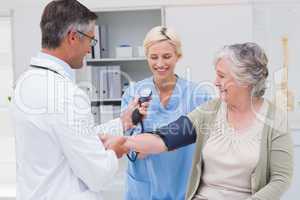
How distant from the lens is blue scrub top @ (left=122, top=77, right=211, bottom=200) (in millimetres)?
1940

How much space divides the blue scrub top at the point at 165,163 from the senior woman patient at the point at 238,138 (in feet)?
0.71

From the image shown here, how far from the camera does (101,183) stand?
1.47 meters

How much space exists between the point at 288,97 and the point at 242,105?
6.07ft

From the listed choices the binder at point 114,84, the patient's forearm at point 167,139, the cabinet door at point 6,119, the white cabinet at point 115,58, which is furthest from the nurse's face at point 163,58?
the cabinet door at point 6,119

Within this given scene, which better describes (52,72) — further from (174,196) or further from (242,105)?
(174,196)

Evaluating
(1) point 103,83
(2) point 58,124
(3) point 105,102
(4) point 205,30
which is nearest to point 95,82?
(1) point 103,83

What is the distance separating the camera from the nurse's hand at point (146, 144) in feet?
5.71

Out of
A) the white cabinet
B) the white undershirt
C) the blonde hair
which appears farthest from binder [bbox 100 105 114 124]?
the white undershirt

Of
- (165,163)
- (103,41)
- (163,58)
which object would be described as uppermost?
(103,41)

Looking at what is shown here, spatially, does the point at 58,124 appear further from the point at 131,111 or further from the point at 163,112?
the point at 163,112

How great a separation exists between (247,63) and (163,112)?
596 mm

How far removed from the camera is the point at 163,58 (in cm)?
204

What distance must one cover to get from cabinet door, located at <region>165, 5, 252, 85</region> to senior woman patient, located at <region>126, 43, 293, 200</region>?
1612 mm

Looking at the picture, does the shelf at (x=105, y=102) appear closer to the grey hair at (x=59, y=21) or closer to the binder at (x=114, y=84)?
the binder at (x=114, y=84)
